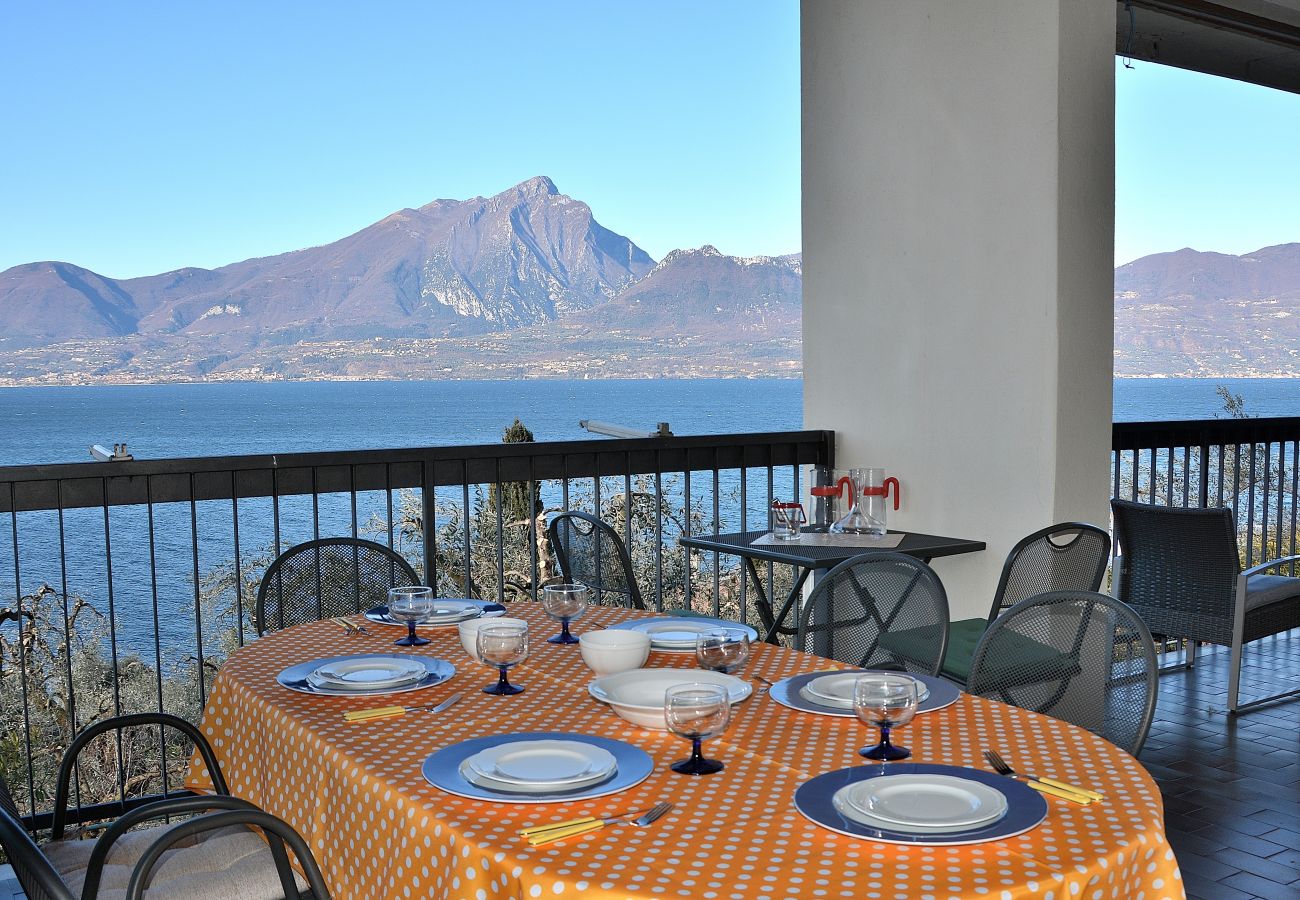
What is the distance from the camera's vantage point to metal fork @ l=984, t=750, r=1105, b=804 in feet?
4.66

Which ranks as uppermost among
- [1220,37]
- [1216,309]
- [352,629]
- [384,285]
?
[384,285]

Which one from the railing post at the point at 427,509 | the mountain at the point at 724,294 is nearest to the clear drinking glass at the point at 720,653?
the railing post at the point at 427,509

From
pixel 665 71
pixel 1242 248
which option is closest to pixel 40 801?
pixel 1242 248

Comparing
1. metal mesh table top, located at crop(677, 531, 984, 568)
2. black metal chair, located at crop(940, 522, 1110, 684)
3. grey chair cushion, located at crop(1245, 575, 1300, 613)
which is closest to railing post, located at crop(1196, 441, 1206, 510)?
grey chair cushion, located at crop(1245, 575, 1300, 613)

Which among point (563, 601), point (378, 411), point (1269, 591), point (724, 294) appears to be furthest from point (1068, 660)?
point (378, 411)

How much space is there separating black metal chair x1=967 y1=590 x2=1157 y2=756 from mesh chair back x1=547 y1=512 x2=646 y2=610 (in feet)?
4.43

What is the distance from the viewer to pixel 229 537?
3278cm

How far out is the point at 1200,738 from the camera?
382cm

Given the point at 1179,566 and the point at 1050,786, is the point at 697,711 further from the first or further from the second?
the point at 1179,566

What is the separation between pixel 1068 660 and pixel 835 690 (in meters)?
0.57

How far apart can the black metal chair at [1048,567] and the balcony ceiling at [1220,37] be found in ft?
7.06

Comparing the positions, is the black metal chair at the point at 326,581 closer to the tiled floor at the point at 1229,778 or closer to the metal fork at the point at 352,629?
the metal fork at the point at 352,629

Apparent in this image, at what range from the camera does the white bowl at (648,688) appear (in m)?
1.76

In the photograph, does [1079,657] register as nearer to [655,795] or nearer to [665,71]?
[655,795]
